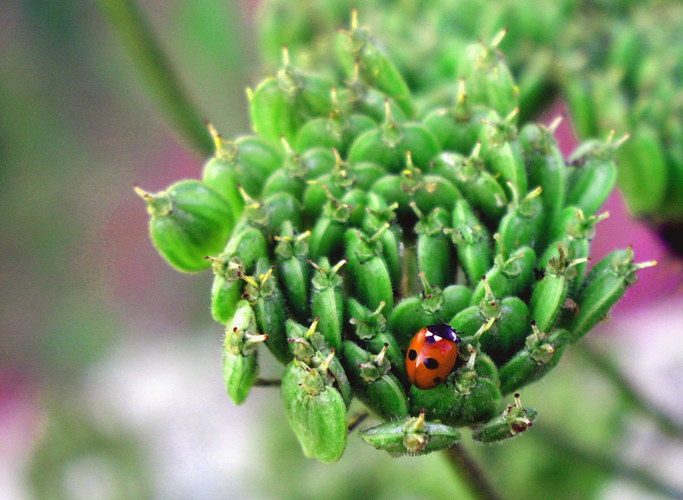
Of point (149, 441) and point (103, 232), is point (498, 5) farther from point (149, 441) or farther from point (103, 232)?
point (103, 232)

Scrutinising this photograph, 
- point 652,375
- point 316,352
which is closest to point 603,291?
point 316,352

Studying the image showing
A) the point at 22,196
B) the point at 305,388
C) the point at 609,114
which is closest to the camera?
the point at 305,388

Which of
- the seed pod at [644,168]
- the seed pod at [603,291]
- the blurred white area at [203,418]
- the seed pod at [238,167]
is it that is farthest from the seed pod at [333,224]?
the blurred white area at [203,418]

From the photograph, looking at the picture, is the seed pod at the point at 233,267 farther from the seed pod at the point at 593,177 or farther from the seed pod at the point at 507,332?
the seed pod at the point at 593,177

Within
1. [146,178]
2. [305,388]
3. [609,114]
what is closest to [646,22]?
[609,114]

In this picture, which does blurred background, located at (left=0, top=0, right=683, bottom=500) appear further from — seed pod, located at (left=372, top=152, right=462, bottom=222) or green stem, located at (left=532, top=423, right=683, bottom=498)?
seed pod, located at (left=372, top=152, right=462, bottom=222)

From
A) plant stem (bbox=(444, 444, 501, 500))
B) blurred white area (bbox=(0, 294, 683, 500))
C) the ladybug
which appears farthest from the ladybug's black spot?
blurred white area (bbox=(0, 294, 683, 500))

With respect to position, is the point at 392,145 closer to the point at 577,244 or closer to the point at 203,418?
the point at 577,244
